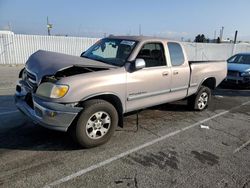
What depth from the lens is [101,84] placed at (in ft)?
→ 12.6

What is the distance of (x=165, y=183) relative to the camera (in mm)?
3109

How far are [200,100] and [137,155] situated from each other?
3.32m

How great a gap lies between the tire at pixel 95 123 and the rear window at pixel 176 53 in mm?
2005

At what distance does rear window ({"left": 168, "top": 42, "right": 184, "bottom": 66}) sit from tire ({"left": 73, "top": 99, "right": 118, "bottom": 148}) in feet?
6.58

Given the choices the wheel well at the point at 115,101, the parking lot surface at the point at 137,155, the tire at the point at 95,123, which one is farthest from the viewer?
the wheel well at the point at 115,101

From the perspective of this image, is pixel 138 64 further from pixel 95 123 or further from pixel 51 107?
pixel 51 107

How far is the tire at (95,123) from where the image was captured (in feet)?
12.2

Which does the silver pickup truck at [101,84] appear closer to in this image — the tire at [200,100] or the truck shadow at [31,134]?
the truck shadow at [31,134]

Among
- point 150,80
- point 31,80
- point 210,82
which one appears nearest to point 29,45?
point 210,82

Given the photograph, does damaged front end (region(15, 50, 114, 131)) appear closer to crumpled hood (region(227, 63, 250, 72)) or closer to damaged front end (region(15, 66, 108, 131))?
damaged front end (region(15, 66, 108, 131))

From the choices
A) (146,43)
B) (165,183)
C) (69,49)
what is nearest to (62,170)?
(165,183)

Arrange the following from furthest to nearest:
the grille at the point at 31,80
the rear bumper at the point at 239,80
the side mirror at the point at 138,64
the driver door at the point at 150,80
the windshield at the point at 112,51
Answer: the rear bumper at the point at 239,80 < the windshield at the point at 112,51 < the driver door at the point at 150,80 < the side mirror at the point at 138,64 < the grille at the point at 31,80

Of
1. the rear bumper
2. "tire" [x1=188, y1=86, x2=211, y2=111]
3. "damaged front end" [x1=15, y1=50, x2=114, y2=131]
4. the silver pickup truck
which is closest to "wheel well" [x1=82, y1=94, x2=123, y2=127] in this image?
the silver pickup truck

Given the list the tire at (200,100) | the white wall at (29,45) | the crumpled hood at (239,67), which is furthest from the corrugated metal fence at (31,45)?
the tire at (200,100)
